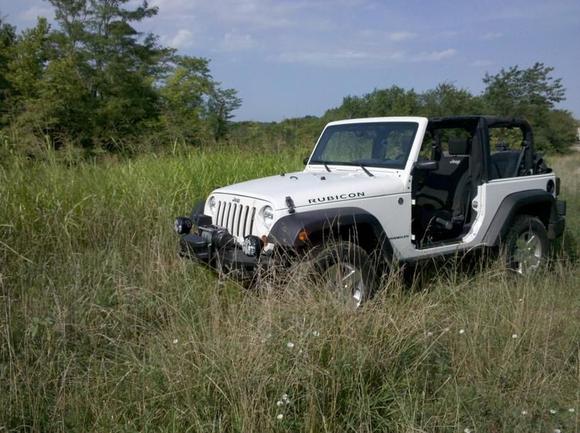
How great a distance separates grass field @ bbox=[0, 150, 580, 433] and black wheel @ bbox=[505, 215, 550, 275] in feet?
1.97

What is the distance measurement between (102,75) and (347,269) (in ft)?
93.2

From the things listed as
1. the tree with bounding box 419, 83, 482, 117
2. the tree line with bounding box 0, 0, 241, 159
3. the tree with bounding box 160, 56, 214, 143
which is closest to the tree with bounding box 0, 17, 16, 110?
the tree line with bounding box 0, 0, 241, 159

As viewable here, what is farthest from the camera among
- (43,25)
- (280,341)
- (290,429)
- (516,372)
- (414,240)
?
(43,25)

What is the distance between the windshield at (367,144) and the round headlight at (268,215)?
56.1 inches

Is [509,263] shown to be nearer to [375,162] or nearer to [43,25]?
[375,162]

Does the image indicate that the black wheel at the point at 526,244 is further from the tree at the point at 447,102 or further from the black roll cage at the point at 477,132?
the tree at the point at 447,102

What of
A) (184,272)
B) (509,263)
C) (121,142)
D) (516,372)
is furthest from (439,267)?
(121,142)

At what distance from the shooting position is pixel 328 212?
3975 millimetres

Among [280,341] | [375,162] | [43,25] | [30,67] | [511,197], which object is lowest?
[280,341]

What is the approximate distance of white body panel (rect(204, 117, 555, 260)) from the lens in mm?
4055

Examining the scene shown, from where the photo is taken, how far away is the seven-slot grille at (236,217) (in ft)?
13.6

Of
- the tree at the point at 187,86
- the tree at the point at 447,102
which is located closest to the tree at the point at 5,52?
the tree at the point at 187,86

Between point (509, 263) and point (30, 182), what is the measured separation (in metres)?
5.01

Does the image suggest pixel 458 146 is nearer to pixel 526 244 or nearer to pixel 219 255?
pixel 526 244
